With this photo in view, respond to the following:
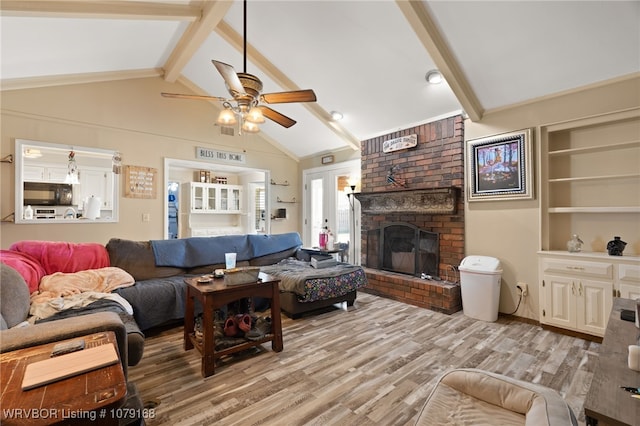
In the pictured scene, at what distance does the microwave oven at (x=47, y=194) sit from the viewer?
373 cm

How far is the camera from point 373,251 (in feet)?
15.4

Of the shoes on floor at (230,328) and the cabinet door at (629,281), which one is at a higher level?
the cabinet door at (629,281)

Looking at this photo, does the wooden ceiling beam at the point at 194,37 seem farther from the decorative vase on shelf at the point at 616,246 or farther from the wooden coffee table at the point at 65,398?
the decorative vase on shelf at the point at 616,246

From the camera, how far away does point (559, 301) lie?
2.87 metres

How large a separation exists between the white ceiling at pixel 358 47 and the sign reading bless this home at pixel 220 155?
101cm

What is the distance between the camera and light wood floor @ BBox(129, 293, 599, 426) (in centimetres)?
173

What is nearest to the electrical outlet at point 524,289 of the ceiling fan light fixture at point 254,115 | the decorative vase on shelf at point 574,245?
the decorative vase on shelf at point 574,245

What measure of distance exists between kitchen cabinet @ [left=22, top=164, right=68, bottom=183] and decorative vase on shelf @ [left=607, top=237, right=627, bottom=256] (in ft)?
21.4

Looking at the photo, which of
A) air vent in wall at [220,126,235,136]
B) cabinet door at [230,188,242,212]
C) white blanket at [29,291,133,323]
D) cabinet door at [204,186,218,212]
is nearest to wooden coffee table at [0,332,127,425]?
white blanket at [29,291,133,323]

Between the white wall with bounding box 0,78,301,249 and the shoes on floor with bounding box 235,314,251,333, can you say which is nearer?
the shoes on floor with bounding box 235,314,251,333

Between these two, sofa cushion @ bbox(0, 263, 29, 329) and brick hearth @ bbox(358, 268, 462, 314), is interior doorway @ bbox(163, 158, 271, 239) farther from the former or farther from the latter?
sofa cushion @ bbox(0, 263, 29, 329)

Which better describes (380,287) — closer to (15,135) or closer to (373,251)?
(373,251)

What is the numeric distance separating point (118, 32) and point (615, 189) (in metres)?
5.49

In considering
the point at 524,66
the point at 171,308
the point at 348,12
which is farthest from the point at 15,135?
the point at 524,66
